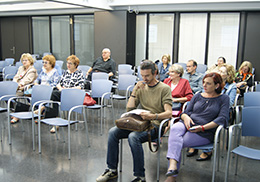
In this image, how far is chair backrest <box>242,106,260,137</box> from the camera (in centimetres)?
328

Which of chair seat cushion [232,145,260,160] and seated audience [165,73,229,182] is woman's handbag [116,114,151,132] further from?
chair seat cushion [232,145,260,160]

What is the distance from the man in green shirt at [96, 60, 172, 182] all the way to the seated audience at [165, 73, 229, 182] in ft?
0.85

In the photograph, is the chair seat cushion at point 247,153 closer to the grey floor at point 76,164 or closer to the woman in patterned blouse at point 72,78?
the grey floor at point 76,164

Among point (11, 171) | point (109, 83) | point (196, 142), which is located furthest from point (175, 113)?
point (11, 171)

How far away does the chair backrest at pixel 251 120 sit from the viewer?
3277mm

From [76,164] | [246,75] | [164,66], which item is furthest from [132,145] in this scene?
[164,66]

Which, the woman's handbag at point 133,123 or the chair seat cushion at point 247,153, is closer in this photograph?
the chair seat cushion at point 247,153

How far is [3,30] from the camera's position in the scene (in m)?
14.1

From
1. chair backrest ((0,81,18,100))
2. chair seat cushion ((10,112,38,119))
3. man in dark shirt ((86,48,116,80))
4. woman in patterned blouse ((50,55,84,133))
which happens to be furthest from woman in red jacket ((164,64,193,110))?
man in dark shirt ((86,48,116,80))

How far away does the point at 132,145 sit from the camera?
321cm

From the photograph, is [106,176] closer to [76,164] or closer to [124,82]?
[76,164]

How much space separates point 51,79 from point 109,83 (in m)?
1.17

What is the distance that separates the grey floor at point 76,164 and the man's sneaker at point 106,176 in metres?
0.10

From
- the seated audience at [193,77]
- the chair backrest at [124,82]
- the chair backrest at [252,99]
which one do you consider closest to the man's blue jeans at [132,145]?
the chair backrest at [252,99]
